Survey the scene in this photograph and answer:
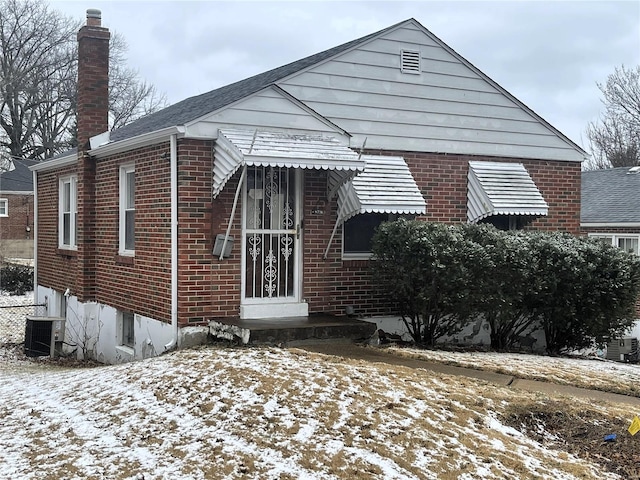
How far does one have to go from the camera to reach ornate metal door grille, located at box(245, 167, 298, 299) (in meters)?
10.4

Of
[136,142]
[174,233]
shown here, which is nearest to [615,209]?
[136,142]

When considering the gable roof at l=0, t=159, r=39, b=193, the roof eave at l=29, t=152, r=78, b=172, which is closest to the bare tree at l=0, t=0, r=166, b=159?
the gable roof at l=0, t=159, r=39, b=193

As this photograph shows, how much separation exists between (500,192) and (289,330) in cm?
471

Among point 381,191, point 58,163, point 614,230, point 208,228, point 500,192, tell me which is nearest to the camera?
point 208,228

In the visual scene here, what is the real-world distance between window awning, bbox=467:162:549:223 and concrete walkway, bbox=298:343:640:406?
3653mm

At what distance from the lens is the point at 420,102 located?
1222 cm

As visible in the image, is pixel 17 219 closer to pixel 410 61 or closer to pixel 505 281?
pixel 410 61

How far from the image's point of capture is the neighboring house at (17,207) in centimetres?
4097

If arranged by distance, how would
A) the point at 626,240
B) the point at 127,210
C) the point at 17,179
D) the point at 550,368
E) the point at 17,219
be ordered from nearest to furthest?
1. the point at 550,368
2. the point at 127,210
3. the point at 626,240
4. the point at 17,179
5. the point at 17,219

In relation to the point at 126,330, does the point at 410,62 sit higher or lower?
higher

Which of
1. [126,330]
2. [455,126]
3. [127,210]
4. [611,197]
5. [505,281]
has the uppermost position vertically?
[455,126]

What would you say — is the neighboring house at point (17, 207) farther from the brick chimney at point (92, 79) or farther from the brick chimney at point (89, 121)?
the brick chimney at point (92, 79)

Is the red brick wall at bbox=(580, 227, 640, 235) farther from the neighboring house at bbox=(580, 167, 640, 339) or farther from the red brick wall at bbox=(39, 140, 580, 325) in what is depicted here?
the red brick wall at bbox=(39, 140, 580, 325)

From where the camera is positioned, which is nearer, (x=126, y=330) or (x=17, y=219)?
(x=126, y=330)
